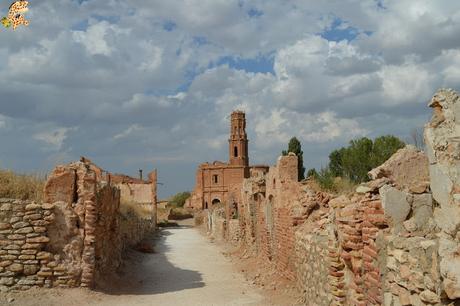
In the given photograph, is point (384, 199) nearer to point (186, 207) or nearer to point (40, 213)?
point (40, 213)

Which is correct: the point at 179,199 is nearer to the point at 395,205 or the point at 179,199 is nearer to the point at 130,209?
the point at 130,209

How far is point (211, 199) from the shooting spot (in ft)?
243

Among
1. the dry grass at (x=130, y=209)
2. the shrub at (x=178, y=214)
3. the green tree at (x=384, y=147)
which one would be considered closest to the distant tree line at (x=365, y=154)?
the green tree at (x=384, y=147)

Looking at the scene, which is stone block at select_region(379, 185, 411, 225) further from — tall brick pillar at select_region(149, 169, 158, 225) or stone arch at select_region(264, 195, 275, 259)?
tall brick pillar at select_region(149, 169, 158, 225)

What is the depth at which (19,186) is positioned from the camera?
13.6 m

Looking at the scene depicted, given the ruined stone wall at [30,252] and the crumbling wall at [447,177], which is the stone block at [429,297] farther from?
the ruined stone wall at [30,252]

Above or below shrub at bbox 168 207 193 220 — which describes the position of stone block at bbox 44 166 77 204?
above

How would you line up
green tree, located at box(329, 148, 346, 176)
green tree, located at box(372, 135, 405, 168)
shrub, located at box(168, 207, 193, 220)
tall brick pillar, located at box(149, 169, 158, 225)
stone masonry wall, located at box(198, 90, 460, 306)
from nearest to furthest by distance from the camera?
stone masonry wall, located at box(198, 90, 460, 306), green tree, located at box(372, 135, 405, 168), green tree, located at box(329, 148, 346, 176), tall brick pillar, located at box(149, 169, 158, 225), shrub, located at box(168, 207, 193, 220)

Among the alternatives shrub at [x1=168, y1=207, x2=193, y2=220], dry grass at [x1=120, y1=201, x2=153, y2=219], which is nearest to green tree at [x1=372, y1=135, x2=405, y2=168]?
dry grass at [x1=120, y1=201, x2=153, y2=219]

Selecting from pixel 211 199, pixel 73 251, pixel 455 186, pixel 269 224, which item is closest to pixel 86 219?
pixel 73 251

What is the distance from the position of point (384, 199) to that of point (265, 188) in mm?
11871

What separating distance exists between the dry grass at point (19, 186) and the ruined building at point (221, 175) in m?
59.0

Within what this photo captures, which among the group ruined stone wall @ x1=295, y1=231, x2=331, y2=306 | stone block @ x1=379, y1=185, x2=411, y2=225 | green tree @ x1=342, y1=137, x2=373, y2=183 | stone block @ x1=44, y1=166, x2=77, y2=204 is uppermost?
green tree @ x1=342, y1=137, x2=373, y2=183

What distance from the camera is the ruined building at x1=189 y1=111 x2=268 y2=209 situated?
2921 inches
